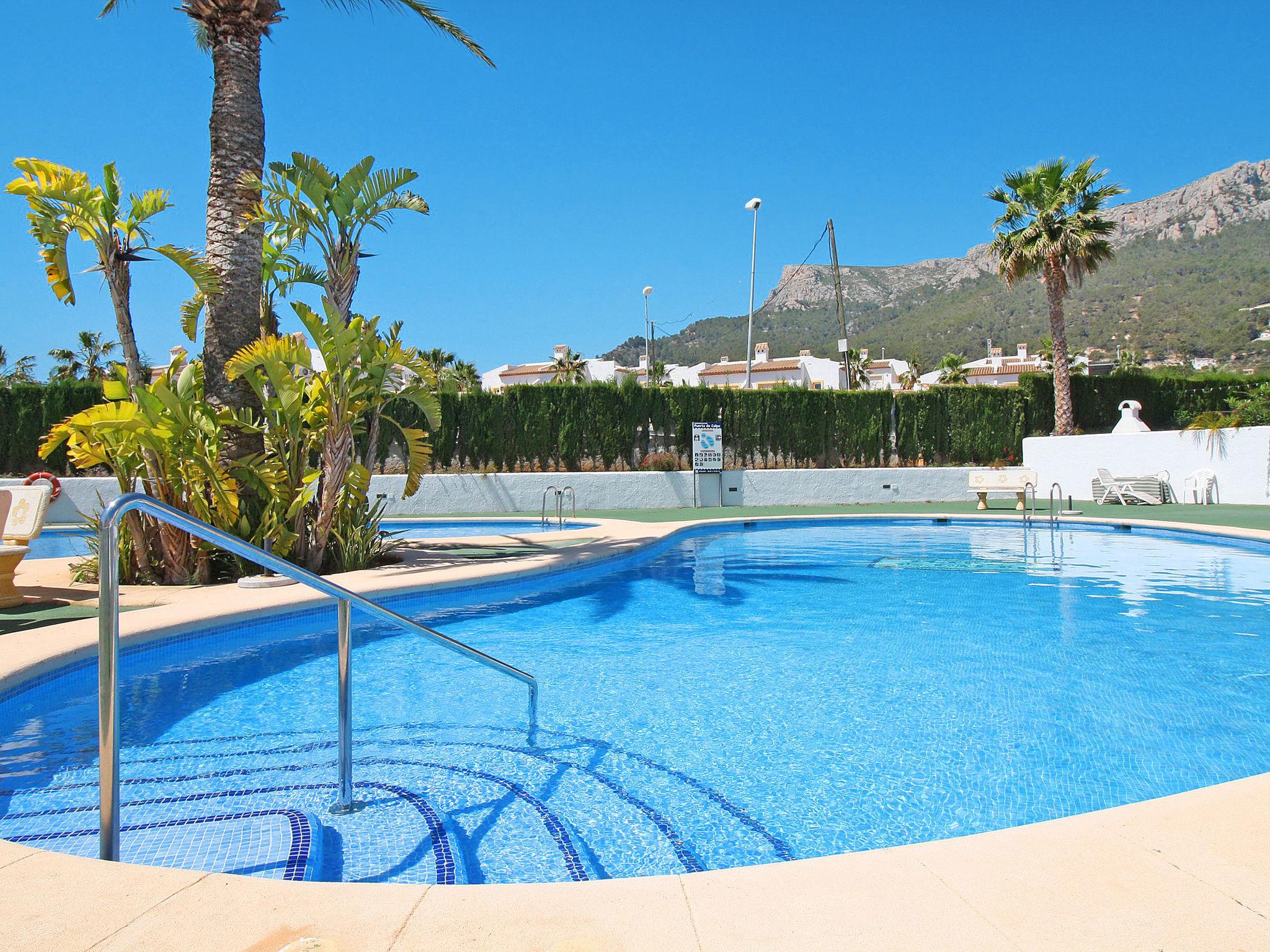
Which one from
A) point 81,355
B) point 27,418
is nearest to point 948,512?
point 27,418

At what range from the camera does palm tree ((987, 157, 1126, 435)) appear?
19906 mm

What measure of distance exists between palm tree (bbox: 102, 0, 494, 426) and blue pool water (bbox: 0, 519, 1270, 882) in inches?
139

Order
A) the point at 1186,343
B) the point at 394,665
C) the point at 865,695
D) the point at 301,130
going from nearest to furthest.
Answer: the point at 865,695 < the point at 394,665 < the point at 301,130 < the point at 1186,343

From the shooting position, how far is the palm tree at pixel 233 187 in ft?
28.0

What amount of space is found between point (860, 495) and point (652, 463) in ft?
18.8

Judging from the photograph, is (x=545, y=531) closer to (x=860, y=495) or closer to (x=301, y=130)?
(x=301, y=130)

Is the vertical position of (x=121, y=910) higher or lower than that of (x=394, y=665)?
higher

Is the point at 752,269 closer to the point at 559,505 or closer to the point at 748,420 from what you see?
the point at 748,420

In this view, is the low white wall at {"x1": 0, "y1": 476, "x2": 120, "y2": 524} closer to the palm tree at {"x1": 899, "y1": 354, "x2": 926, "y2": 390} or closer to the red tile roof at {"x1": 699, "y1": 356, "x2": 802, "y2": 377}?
the red tile roof at {"x1": 699, "y1": 356, "x2": 802, "y2": 377}

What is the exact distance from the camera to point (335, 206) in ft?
28.2

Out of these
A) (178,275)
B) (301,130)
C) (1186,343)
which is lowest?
(178,275)

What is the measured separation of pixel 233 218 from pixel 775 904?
9168 mm

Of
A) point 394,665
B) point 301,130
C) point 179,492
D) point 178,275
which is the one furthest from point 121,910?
point 301,130

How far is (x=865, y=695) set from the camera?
5.17 m
